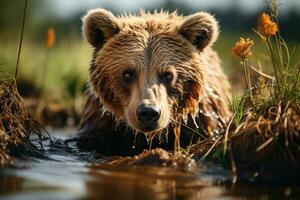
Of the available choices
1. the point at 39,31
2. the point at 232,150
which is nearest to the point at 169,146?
the point at 232,150

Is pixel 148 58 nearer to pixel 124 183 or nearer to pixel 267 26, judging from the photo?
pixel 267 26

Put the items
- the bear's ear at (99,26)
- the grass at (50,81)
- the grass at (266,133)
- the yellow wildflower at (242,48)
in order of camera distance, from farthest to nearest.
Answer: the grass at (50,81)
the bear's ear at (99,26)
the yellow wildflower at (242,48)
the grass at (266,133)

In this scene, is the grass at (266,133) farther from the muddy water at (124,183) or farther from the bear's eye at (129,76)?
the bear's eye at (129,76)

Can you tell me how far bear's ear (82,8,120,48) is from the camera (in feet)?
25.3

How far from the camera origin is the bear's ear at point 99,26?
25.3 ft

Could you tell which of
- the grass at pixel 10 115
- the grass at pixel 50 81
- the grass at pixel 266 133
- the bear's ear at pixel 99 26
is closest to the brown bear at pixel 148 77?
the bear's ear at pixel 99 26

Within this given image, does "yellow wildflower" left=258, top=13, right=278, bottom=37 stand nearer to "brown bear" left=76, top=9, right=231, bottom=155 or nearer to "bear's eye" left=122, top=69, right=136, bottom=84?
"brown bear" left=76, top=9, right=231, bottom=155

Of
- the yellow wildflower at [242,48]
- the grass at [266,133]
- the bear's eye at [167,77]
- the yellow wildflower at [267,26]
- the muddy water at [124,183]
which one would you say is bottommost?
the muddy water at [124,183]

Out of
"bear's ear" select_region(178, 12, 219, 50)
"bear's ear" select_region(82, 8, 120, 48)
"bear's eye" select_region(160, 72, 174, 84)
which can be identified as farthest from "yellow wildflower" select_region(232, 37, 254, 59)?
"bear's ear" select_region(82, 8, 120, 48)

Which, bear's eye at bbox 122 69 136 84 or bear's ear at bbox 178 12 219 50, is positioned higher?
bear's ear at bbox 178 12 219 50

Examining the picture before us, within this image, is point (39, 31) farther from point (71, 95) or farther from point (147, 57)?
point (147, 57)

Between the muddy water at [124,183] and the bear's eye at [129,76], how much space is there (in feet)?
4.35

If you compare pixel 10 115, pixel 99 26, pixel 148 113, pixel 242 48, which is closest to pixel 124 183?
pixel 148 113

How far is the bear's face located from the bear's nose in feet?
1.37
